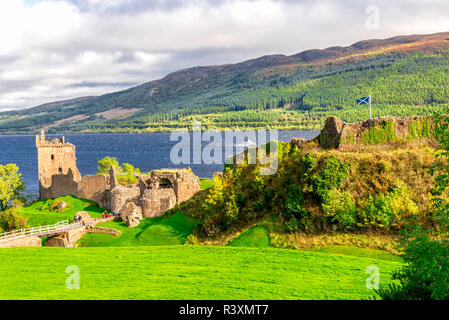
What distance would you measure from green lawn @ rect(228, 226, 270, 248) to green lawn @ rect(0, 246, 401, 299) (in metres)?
1.62

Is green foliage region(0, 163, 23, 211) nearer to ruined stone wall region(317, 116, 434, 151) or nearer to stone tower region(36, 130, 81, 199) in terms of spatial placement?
stone tower region(36, 130, 81, 199)

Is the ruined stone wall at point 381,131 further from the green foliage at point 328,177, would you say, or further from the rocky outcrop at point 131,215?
the rocky outcrop at point 131,215

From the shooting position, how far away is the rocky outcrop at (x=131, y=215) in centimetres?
4491

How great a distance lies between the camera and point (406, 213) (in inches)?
1052

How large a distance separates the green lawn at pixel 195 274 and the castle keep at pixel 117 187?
15514 millimetres

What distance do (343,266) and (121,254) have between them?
53.4 ft

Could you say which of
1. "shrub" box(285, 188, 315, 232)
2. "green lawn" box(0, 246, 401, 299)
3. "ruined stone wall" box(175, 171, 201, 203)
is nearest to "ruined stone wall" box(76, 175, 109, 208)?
"ruined stone wall" box(175, 171, 201, 203)

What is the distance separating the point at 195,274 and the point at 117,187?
31380 mm

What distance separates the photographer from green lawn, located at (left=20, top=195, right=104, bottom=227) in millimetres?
52562

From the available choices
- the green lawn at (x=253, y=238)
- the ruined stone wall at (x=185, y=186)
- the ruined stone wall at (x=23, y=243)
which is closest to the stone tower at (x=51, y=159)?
the ruined stone wall at (x=23, y=243)

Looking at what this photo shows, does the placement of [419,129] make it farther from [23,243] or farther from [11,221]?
[11,221]
